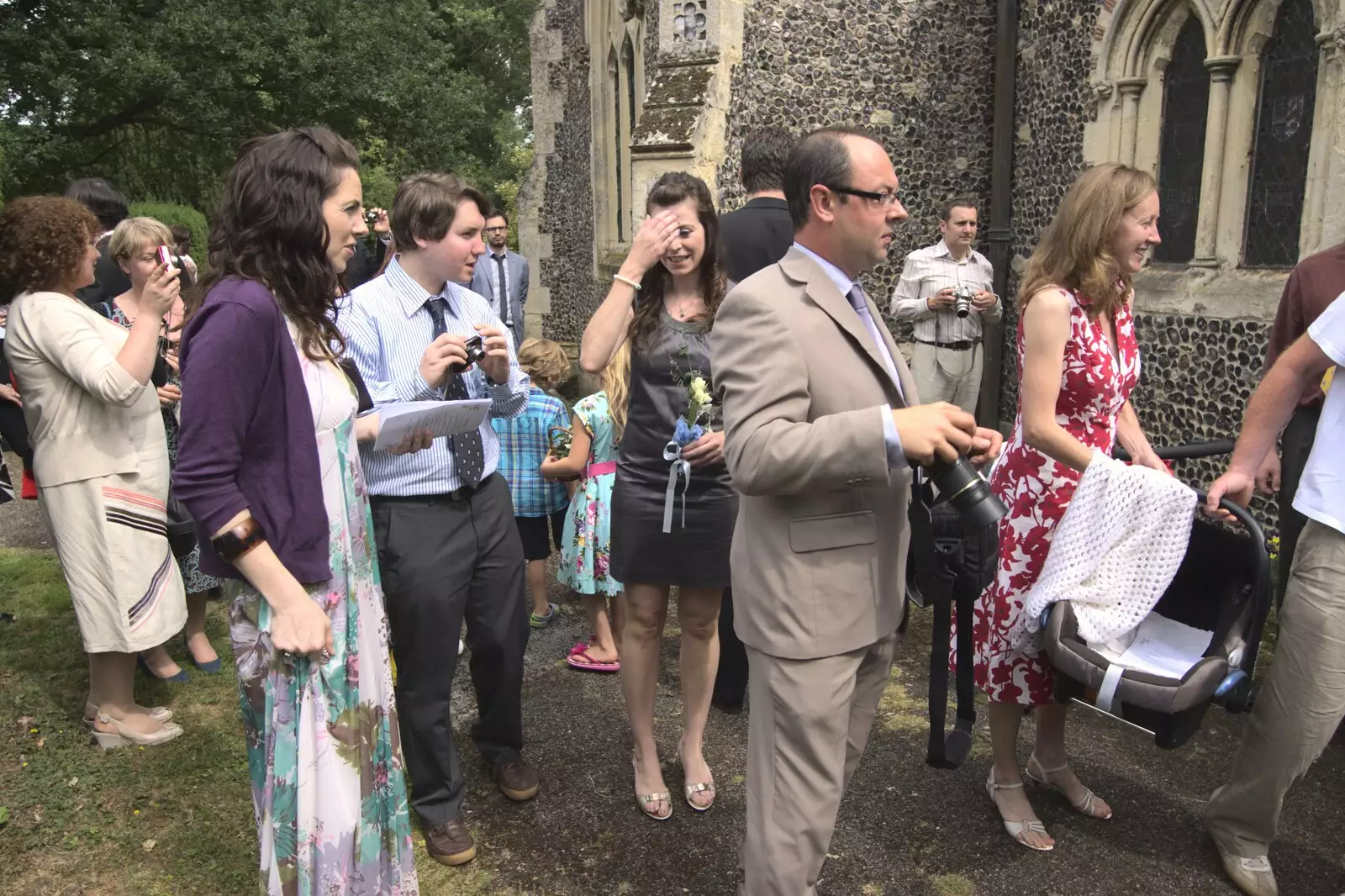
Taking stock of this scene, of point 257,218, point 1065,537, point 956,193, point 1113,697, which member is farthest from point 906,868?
point 956,193

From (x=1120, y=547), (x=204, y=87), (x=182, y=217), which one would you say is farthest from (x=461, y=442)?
(x=204, y=87)

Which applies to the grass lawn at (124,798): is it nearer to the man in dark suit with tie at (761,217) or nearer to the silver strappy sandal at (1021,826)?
the silver strappy sandal at (1021,826)

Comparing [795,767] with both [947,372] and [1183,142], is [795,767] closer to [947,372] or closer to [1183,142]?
[947,372]

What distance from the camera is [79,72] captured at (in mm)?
15727

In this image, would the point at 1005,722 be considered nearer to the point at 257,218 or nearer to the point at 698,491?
the point at 698,491

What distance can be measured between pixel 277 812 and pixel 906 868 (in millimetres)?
1850

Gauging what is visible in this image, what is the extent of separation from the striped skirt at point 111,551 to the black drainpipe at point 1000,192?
6.75 m

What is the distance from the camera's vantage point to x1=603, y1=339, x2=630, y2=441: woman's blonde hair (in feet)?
11.1

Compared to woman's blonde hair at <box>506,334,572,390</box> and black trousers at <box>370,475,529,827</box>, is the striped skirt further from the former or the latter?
woman's blonde hair at <box>506,334,572,390</box>

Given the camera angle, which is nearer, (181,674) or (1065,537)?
(1065,537)

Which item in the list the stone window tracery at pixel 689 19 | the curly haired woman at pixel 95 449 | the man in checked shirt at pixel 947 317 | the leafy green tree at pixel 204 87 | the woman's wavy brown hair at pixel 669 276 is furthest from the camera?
the leafy green tree at pixel 204 87

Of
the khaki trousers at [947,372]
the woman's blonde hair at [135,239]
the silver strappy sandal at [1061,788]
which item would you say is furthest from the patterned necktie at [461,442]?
the khaki trousers at [947,372]

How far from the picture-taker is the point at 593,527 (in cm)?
454

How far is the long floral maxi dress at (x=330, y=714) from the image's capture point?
2.11 m
